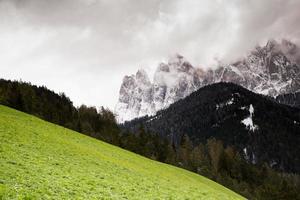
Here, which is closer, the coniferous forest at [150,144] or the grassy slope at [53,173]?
the grassy slope at [53,173]

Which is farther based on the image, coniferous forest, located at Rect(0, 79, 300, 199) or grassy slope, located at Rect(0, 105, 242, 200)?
coniferous forest, located at Rect(0, 79, 300, 199)

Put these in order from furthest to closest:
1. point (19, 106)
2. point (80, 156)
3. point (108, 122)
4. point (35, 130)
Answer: point (108, 122), point (19, 106), point (35, 130), point (80, 156)

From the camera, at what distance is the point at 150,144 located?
405 feet

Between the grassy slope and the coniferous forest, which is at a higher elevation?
the coniferous forest

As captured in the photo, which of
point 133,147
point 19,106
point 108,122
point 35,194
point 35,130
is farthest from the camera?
point 108,122

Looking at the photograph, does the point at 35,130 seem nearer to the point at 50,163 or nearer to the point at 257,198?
the point at 50,163

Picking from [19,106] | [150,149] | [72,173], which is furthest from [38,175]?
[150,149]

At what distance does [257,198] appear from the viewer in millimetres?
112812

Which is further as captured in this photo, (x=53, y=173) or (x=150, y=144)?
(x=150, y=144)

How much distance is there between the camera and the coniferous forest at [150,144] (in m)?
112

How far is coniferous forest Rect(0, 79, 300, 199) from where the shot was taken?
112 m

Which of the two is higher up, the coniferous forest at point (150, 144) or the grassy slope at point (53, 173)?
the coniferous forest at point (150, 144)

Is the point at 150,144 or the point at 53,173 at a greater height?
the point at 150,144

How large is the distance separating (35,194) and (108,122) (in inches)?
4782
